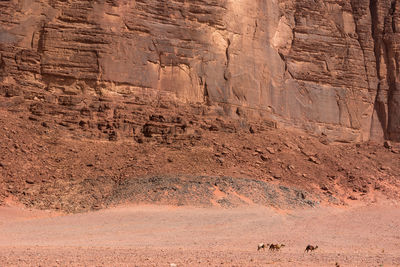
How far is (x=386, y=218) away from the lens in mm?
23875

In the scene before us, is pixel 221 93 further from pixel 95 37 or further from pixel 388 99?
pixel 388 99

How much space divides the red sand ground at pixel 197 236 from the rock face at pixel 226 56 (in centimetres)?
928

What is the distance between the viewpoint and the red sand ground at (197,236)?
12312 millimetres

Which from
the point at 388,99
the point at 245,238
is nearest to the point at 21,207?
the point at 245,238

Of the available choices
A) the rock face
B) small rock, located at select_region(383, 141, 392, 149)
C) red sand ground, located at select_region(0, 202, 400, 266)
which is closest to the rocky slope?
red sand ground, located at select_region(0, 202, 400, 266)

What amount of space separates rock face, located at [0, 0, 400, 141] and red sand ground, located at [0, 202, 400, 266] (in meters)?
9.28

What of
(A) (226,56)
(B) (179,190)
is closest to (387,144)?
(A) (226,56)

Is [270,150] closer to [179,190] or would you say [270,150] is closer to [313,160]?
[313,160]

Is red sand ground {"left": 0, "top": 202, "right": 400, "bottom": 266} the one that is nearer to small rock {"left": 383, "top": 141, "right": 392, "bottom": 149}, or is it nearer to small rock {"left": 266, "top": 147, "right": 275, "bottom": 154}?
small rock {"left": 266, "top": 147, "right": 275, "bottom": 154}

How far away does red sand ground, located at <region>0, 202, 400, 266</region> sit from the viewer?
40.4ft

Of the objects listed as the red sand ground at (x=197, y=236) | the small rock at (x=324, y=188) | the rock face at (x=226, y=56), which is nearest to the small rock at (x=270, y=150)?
the small rock at (x=324, y=188)

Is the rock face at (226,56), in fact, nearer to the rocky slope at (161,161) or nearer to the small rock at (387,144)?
the rocky slope at (161,161)

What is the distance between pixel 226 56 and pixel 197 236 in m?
15.2

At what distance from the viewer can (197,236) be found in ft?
58.3
